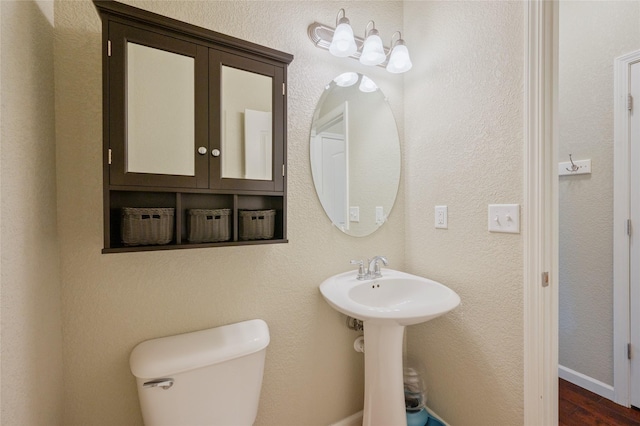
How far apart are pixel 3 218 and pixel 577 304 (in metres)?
2.77

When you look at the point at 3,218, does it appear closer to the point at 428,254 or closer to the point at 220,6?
the point at 220,6

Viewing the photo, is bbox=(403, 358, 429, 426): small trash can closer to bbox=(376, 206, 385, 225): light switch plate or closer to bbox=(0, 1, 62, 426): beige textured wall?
bbox=(376, 206, 385, 225): light switch plate

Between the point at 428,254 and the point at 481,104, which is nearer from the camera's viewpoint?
the point at 481,104

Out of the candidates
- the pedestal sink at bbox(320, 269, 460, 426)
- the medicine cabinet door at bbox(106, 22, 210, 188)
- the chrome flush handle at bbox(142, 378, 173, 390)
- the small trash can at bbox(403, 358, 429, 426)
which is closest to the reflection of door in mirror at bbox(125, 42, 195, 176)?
the medicine cabinet door at bbox(106, 22, 210, 188)

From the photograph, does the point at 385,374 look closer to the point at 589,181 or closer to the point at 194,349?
the point at 194,349

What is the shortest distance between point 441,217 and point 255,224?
0.92m

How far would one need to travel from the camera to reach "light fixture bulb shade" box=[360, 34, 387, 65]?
1309mm

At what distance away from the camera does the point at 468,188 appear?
1.26 meters

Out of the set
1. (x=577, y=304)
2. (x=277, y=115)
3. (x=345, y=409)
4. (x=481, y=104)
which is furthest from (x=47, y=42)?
(x=577, y=304)

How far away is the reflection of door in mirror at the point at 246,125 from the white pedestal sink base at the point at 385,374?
80 centimetres

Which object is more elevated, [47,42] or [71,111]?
[47,42]

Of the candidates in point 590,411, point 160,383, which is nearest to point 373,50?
point 160,383

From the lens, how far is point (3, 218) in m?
0.64

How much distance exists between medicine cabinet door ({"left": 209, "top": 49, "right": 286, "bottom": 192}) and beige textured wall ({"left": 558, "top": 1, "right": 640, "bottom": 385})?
1.96 metres
